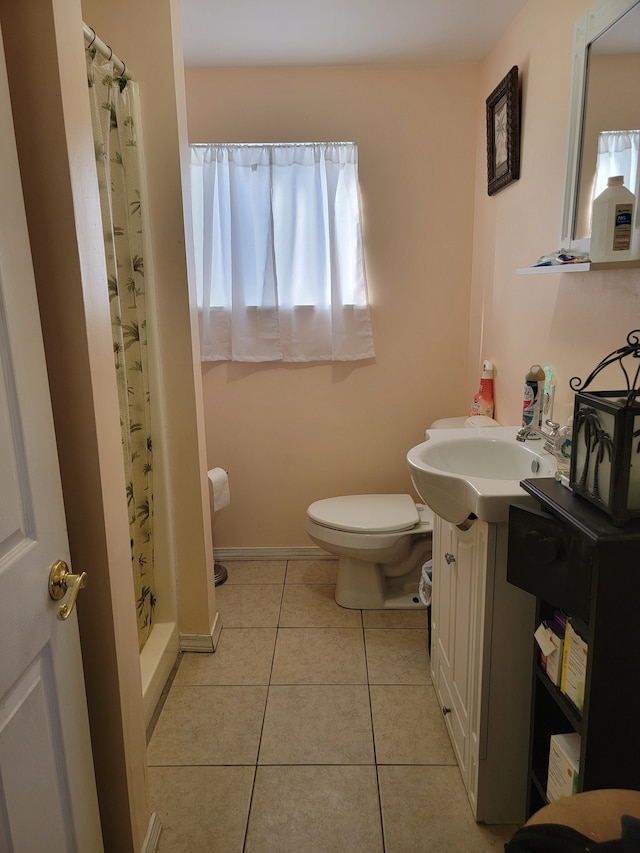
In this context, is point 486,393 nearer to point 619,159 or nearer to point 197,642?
point 619,159

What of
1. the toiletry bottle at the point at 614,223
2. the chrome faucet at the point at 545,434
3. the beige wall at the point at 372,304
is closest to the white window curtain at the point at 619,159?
the toiletry bottle at the point at 614,223

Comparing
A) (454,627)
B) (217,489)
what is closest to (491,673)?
(454,627)

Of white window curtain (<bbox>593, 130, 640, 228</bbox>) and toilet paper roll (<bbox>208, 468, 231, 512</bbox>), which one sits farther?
toilet paper roll (<bbox>208, 468, 231, 512</bbox>)

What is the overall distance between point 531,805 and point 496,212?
212 cm

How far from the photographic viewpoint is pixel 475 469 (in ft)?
6.26

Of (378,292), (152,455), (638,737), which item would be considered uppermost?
(378,292)

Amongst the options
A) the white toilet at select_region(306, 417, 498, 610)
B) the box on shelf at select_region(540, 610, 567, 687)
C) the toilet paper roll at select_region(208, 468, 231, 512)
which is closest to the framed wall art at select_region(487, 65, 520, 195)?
the white toilet at select_region(306, 417, 498, 610)

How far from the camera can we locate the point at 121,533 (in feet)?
4.26

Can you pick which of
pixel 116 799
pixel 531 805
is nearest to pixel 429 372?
pixel 531 805

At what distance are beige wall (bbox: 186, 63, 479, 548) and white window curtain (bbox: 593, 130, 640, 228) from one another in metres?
1.27

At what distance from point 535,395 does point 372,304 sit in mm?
1175

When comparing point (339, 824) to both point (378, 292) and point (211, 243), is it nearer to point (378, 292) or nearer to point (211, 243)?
point (378, 292)

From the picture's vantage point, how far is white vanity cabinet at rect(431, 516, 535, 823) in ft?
4.69

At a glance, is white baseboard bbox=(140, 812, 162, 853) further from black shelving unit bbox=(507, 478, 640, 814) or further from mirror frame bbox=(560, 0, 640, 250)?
mirror frame bbox=(560, 0, 640, 250)
